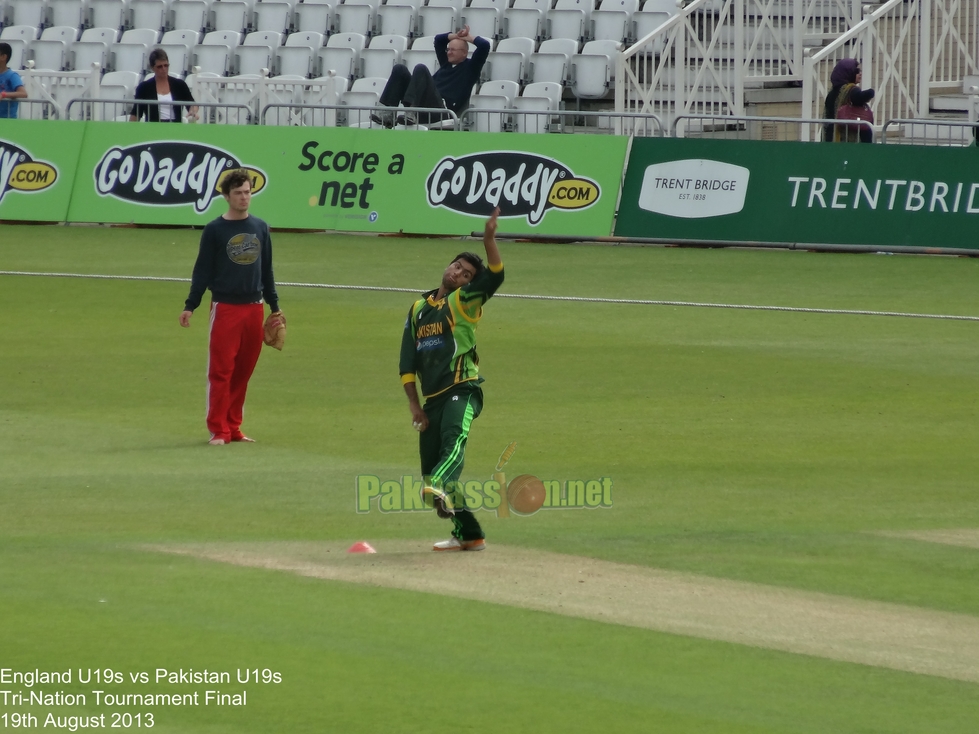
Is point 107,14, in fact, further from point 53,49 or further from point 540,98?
point 540,98

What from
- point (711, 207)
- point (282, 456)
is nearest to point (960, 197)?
point (711, 207)

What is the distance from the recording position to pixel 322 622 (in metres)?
7.54

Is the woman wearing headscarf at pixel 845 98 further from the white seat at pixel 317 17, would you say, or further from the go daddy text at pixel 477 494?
the go daddy text at pixel 477 494

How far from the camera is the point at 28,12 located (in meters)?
34.1

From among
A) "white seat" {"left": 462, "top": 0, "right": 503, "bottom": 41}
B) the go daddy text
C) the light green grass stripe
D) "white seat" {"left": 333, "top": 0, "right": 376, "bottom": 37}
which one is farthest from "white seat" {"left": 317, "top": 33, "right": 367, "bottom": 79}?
the go daddy text

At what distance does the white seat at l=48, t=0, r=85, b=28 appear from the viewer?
34.0 meters

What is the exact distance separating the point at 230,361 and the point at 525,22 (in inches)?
778

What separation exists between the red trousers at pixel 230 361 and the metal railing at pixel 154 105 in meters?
A: 13.1

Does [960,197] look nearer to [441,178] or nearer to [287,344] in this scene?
[441,178]

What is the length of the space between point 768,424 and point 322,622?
19.6 feet

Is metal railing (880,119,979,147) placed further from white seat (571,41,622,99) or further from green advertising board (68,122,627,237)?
white seat (571,41,622,99)

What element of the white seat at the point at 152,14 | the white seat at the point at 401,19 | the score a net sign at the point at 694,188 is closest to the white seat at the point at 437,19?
the white seat at the point at 401,19

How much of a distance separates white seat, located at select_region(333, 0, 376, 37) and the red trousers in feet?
66.8

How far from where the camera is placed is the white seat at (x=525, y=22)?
100 ft
